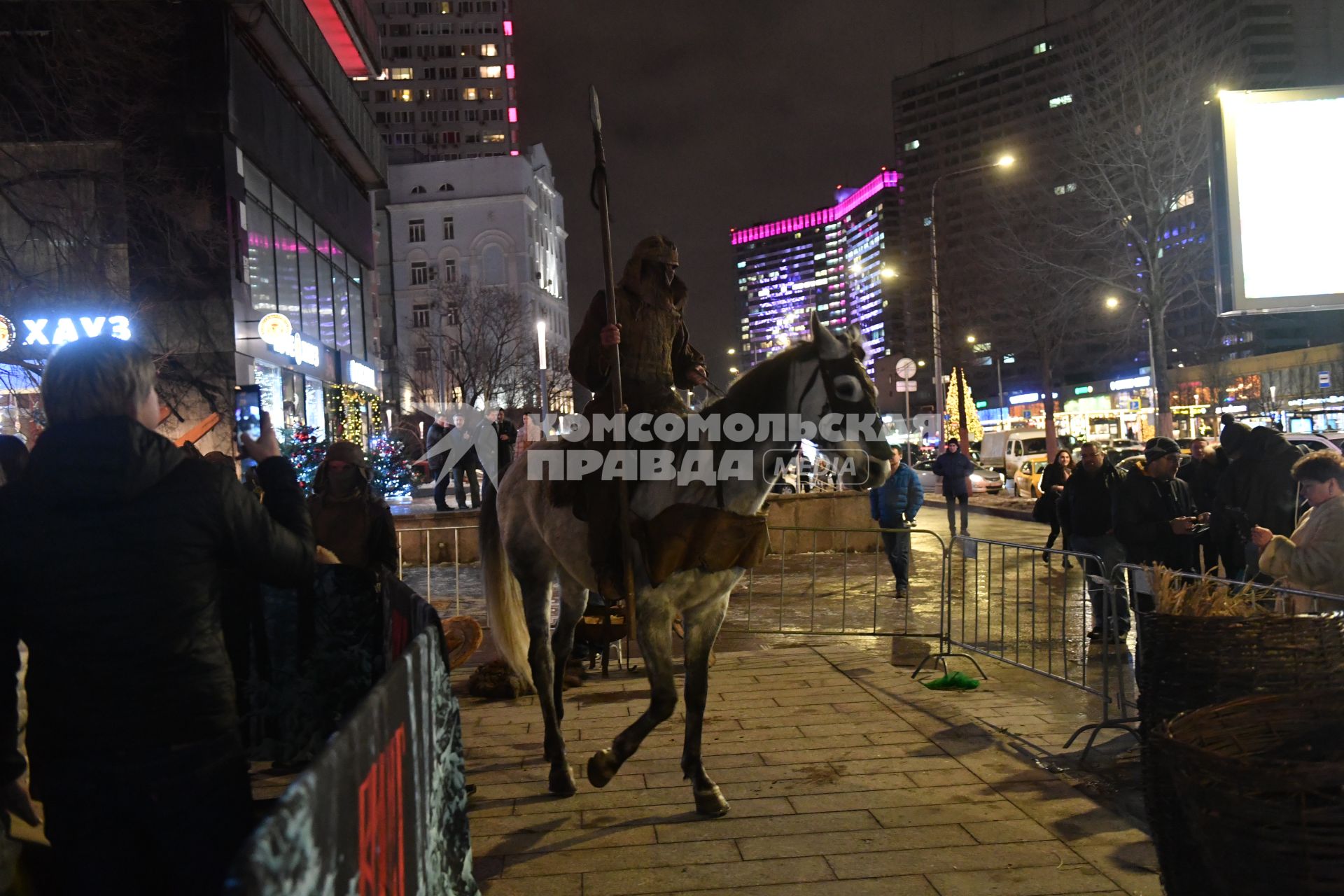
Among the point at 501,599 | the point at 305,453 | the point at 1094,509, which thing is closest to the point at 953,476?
the point at 1094,509

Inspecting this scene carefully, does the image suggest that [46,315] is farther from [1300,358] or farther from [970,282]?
[1300,358]

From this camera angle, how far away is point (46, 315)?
16125 millimetres

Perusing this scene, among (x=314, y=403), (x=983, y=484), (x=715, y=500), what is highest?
(x=314, y=403)

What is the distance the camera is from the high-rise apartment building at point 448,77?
123188 millimetres

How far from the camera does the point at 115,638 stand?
224cm

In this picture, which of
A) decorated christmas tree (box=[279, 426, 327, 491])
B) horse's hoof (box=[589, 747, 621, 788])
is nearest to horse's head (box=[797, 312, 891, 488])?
horse's hoof (box=[589, 747, 621, 788])

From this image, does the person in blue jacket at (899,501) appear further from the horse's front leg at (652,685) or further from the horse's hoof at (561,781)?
the horse's front leg at (652,685)

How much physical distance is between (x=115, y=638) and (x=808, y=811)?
11.2 feet

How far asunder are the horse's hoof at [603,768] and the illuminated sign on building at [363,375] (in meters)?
29.2

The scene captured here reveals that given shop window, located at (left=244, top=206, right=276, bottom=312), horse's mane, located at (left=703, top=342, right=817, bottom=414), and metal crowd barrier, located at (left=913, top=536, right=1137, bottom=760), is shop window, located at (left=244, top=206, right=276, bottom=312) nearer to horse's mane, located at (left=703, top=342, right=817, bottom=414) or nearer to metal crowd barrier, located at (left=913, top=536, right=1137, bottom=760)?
metal crowd barrier, located at (left=913, top=536, right=1137, bottom=760)

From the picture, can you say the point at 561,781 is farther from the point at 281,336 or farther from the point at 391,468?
the point at 281,336

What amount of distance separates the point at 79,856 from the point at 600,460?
313 cm

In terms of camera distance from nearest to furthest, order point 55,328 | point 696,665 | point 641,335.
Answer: point 696,665, point 641,335, point 55,328

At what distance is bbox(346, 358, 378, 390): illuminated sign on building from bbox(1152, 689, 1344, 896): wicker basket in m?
31.9
